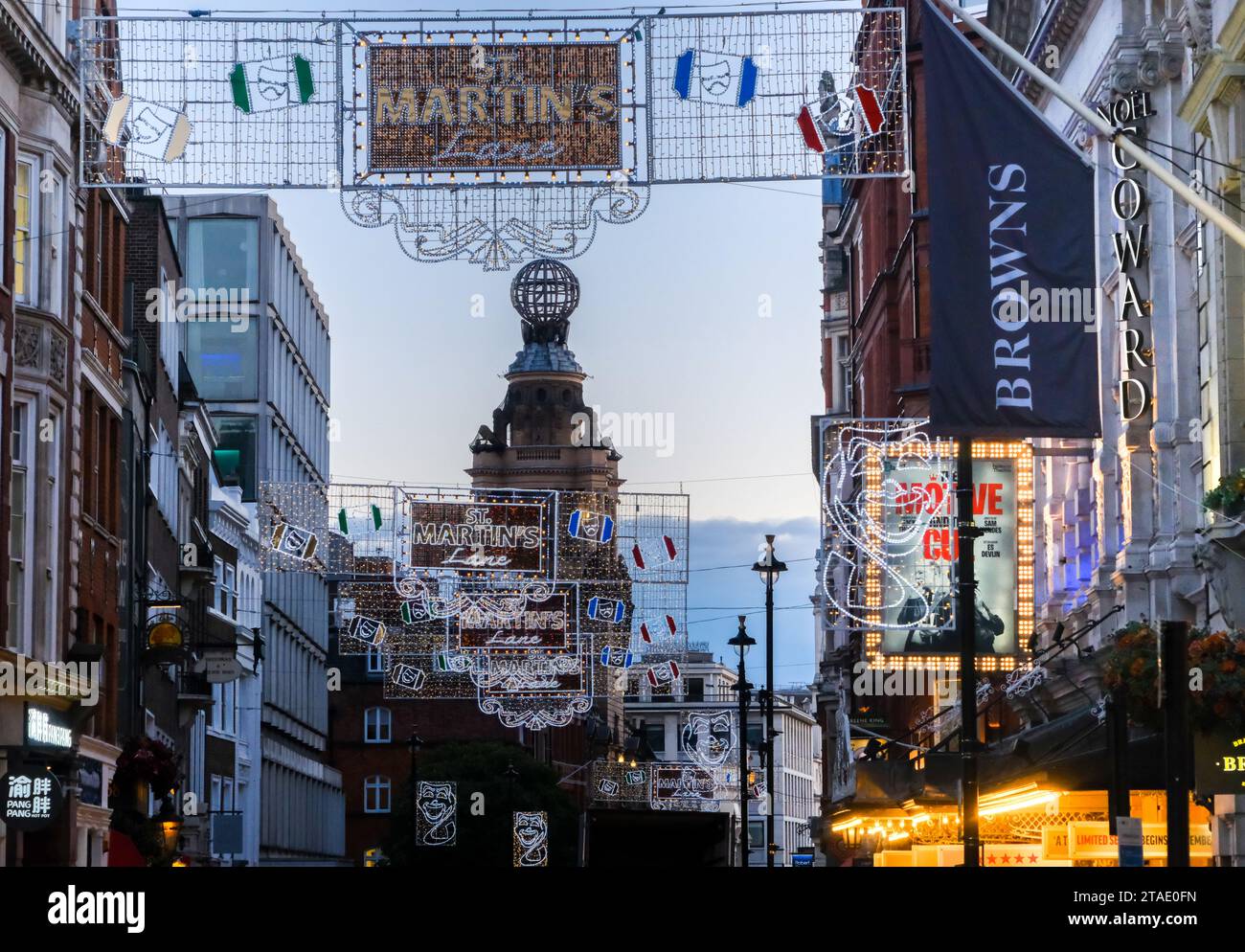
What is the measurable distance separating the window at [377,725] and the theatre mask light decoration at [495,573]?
48.4m

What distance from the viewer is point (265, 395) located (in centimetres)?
8531

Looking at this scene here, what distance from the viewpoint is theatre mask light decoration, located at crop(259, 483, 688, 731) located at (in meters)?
44.1

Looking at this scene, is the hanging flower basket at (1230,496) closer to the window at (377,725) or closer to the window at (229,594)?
the window at (229,594)

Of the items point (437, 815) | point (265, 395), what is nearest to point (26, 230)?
point (265, 395)

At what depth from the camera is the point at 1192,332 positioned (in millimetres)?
28406

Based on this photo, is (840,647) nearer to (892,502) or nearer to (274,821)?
(274,821)

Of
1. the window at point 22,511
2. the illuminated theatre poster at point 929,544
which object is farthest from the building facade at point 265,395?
the window at point 22,511

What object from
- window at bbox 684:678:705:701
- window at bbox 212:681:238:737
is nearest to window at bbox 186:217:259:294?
window at bbox 212:681:238:737

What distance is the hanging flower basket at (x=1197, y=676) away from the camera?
64.3 ft

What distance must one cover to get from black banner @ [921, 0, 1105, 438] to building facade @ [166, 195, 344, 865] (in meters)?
58.4

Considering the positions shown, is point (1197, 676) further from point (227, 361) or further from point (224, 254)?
point (224, 254)

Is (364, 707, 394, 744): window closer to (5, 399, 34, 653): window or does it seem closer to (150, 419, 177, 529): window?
(150, 419, 177, 529): window
